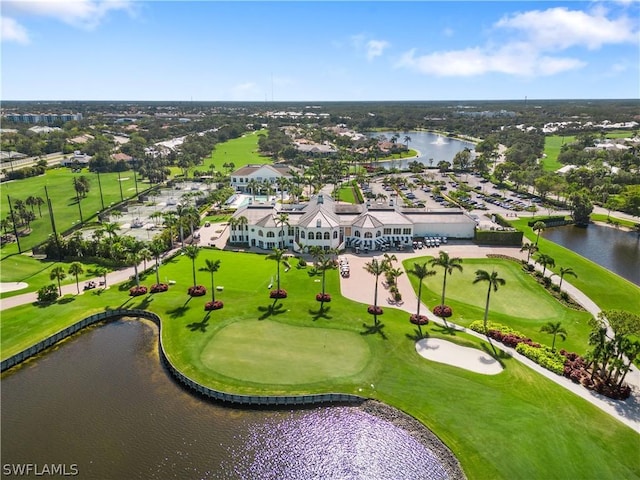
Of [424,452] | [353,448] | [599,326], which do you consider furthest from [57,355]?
[599,326]

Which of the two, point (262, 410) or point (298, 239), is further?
point (298, 239)

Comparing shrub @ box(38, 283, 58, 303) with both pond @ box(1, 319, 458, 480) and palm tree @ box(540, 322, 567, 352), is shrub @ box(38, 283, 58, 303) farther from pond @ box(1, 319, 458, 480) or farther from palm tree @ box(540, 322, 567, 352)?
palm tree @ box(540, 322, 567, 352)

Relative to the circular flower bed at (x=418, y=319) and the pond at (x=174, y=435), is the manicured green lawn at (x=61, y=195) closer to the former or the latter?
the pond at (x=174, y=435)

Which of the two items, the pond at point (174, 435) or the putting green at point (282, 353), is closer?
the pond at point (174, 435)

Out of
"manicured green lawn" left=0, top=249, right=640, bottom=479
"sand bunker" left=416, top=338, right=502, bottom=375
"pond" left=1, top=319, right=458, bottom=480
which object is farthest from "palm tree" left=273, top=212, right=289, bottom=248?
"pond" left=1, top=319, right=458, bottom=480

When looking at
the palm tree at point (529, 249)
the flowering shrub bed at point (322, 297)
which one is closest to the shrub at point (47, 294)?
the flowering shrub bed at point (322, 297)

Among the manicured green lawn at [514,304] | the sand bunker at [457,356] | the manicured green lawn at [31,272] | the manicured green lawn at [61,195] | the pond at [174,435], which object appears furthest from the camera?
the manicured green lawn at [61,195]

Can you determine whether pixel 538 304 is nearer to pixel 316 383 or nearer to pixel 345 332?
pixel 345 332
